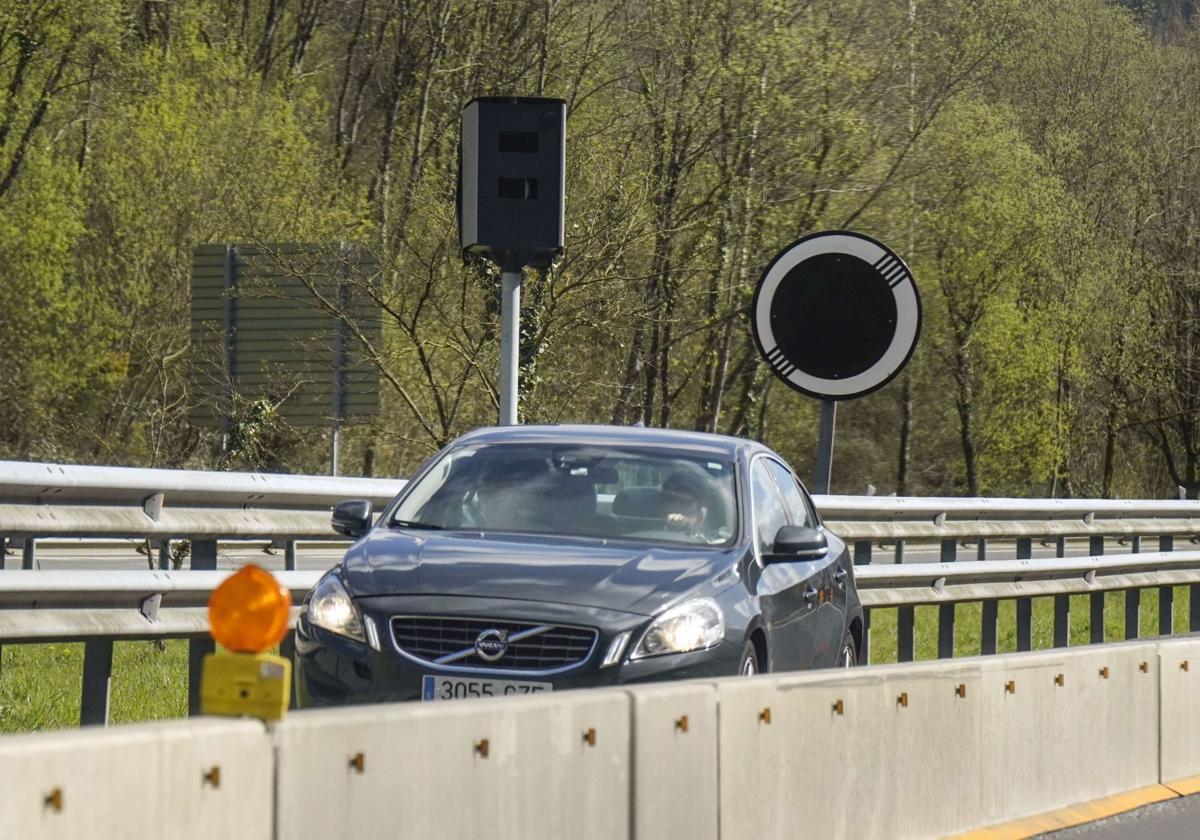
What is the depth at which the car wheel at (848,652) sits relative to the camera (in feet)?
32.8

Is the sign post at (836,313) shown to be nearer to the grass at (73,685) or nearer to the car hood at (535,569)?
the car hood at (535,569)

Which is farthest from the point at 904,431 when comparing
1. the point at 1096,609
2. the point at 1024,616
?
the point at 1024,616

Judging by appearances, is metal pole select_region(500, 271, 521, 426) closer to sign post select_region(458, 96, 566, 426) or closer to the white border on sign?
sign post select_region(458, 96, 566, 426)

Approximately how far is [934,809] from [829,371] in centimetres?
335

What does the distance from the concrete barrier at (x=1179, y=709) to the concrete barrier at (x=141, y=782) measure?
660 centimetres

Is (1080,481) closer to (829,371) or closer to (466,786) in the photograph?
(829,371)

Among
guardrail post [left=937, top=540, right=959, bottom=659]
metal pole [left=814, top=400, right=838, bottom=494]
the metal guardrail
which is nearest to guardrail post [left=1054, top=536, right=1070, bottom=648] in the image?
the metal guardrail

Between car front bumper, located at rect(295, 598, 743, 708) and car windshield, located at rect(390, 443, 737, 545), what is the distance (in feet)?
3.38

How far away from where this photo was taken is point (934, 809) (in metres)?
7.70

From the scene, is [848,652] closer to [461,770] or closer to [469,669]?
[469,669]

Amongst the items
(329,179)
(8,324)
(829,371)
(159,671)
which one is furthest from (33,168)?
(829,371)

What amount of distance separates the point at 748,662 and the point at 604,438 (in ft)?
5.14

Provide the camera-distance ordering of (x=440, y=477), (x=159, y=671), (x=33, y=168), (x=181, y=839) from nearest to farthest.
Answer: (x=181, y=839), (x=440, y=477), (x=159, y=671), (x=33, y=168)

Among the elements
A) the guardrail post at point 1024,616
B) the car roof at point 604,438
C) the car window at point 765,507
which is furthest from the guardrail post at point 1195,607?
the car roof at point 604,438
